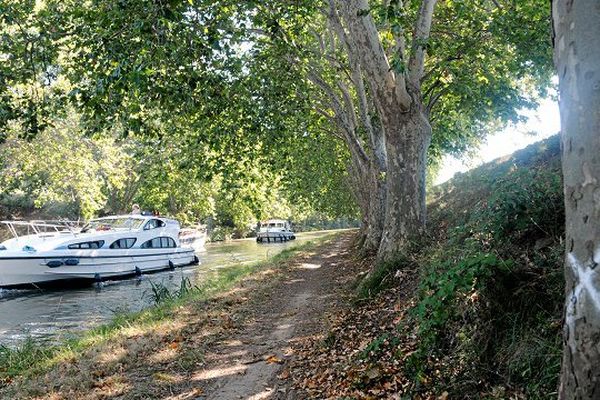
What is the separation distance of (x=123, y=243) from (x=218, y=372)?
760 inches

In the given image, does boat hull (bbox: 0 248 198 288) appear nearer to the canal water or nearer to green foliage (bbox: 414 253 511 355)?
the canal water

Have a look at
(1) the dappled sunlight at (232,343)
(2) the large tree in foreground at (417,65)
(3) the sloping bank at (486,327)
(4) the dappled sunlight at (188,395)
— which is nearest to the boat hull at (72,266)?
(2) the large tree in foreground at (417,65)

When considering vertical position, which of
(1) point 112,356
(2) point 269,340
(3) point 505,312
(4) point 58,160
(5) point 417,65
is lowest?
(2) point 269,340

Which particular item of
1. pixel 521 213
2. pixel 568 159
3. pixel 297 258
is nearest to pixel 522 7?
pixel 521 213

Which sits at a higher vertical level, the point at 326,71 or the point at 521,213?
the point at 326,71

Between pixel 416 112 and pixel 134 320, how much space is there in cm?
715

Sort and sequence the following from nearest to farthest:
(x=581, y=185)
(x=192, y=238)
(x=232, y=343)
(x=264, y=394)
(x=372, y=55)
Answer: (x=581, y=185), (x=264, y=394), (x=232, y=343), (x=372, y=55), (x=192, y=238)

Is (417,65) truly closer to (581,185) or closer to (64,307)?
(581,185)

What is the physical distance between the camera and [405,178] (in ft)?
30.2

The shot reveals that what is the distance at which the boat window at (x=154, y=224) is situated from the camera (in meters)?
25.8

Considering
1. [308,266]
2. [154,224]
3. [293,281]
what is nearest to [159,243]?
[154,224]

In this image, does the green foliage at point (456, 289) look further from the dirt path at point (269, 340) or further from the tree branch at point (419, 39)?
the tree branch at point (419, 39)

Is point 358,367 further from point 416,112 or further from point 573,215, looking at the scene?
point 416,112

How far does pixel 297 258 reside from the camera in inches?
860
